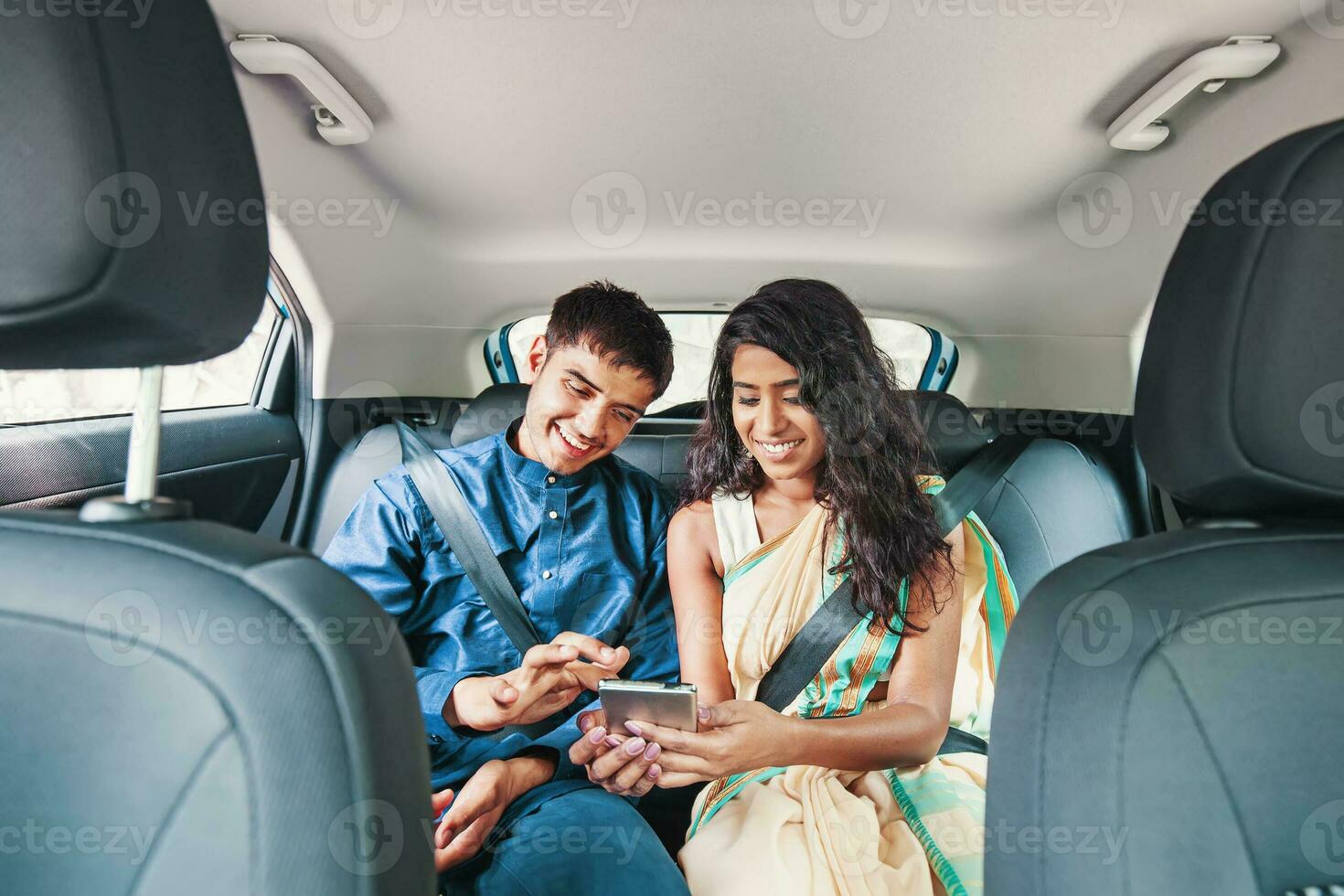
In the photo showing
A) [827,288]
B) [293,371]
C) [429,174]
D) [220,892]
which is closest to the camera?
[220,892]

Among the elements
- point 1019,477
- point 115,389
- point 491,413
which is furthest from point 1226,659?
point 115,389

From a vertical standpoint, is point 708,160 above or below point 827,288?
above

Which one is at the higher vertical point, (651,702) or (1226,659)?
(1226,659)

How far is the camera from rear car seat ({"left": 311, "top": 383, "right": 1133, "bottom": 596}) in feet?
5.78

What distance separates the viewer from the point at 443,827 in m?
1.09

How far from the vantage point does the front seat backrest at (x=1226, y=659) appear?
678 mm

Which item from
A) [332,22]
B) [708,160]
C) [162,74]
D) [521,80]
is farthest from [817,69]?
[162,74]

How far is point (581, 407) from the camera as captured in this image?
154cm

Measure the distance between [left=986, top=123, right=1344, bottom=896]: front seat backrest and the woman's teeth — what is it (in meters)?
0.71

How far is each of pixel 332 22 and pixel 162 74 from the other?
0.92 meters

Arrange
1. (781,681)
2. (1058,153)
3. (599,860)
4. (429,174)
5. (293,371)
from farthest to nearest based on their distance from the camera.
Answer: (293,371), (429,174), (1058,153), (781,681), (599,860)

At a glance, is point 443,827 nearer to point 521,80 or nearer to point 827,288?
point 827,288

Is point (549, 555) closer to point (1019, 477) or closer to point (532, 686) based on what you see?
point (532, 686)

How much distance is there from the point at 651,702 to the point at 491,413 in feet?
3.13
